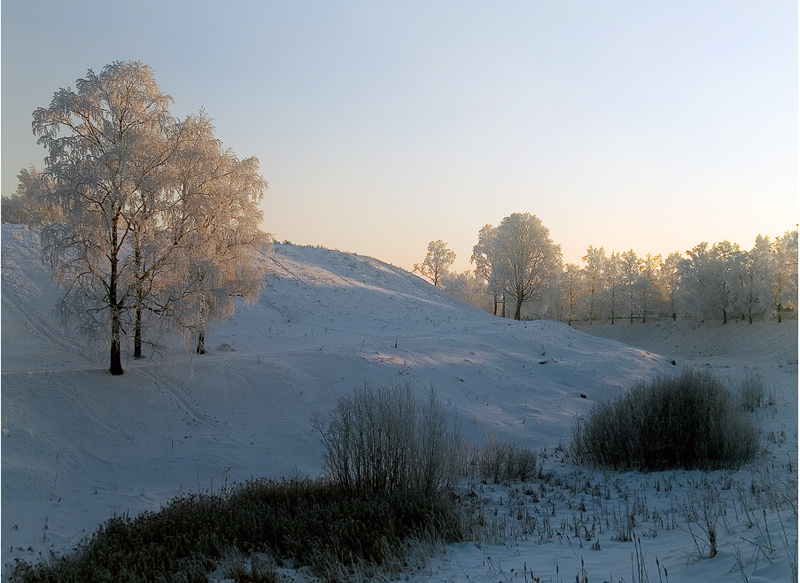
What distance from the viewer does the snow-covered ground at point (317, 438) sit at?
22.4ft

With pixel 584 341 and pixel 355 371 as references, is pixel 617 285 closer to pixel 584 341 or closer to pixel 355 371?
pixel 584 341

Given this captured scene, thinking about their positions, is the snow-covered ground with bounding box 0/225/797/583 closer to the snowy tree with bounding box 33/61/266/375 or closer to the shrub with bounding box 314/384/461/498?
the shrub with bounding box 314/384/461/498

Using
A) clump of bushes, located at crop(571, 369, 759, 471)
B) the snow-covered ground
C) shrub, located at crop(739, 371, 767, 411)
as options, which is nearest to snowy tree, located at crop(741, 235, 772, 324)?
the snow-covered ground

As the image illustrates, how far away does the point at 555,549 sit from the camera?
7191 mm

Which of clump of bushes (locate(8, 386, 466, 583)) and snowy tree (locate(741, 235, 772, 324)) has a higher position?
snowy tree (locate(741, 235, 772, 324))

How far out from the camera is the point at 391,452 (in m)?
9.85

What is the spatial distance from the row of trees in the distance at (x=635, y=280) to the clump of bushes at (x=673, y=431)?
3746 cm

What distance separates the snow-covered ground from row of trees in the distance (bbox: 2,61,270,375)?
204cm

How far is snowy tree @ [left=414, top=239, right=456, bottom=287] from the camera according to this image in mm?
80188

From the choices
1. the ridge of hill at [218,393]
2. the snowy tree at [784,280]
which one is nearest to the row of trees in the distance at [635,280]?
the snowy tree at [784,280]

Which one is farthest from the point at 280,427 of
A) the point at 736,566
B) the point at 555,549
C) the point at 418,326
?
the point at 418,326

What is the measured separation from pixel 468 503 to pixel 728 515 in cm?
387

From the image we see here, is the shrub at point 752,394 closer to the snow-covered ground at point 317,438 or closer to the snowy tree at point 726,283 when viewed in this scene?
the snow-covered ground at point 317,438

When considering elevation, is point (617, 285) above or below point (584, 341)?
above
